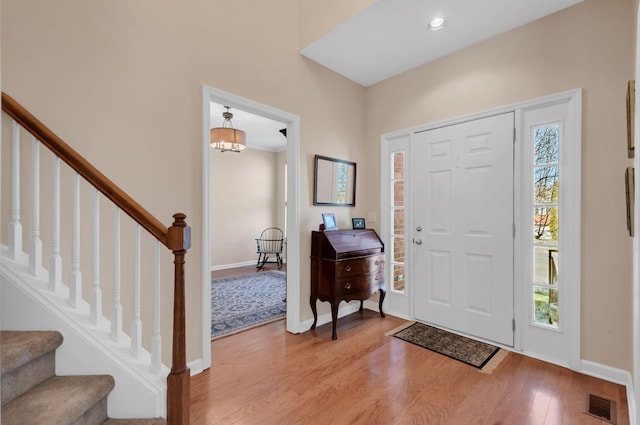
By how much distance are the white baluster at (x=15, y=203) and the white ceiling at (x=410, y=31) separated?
7.65 ft

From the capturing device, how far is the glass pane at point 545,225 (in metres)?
2.32

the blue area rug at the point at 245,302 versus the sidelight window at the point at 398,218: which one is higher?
the sidelight window at the point at 398,218

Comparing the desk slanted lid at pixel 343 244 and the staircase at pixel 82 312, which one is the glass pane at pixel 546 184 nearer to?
the desk slanted lid at pixel 343 244

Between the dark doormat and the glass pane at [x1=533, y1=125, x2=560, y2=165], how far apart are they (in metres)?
1.64

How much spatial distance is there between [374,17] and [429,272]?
7.92ft

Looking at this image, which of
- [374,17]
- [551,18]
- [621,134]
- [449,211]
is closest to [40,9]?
[374,17]

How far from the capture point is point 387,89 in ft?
11.1

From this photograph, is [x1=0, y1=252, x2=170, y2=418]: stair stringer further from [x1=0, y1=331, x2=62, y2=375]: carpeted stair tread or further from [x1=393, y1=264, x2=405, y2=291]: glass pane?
[x1=393, y1=264, x2=405, y2=291]: glass pane

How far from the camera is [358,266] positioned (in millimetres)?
2932

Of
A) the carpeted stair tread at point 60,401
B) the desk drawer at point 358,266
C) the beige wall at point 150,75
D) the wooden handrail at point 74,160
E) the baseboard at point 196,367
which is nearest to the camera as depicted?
the carpeted stair tread at point 60,401

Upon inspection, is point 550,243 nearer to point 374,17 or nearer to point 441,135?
point 441,135

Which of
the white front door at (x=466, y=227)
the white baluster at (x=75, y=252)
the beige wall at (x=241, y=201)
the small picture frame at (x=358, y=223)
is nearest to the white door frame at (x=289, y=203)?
the small picture frame at (x=358, y=223)

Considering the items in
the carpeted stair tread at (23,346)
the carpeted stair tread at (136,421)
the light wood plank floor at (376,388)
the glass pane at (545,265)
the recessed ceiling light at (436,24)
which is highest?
the recessed ceiling light at (436,24)

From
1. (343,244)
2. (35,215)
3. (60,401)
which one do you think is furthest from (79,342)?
(343,244)
